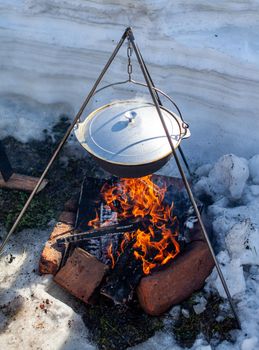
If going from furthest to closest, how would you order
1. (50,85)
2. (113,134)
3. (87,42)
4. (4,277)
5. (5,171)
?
(50,85) < (87,42) < (5,171) < (4,277) < (113,134)

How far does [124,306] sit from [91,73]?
3.46 m

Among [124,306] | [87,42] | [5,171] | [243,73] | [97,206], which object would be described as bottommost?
[124,306]

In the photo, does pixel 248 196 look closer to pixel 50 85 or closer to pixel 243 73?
pixel 243 73

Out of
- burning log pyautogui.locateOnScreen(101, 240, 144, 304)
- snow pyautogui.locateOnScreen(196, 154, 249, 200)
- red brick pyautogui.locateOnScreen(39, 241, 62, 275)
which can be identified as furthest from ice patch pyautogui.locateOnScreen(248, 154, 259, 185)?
red brick pyautogui.locateOnScreen(39, 241, 62, 275)

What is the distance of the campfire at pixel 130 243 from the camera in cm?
391

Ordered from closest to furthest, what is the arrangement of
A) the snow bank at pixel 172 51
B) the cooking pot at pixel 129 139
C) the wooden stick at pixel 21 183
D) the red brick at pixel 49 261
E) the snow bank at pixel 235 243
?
the cooking pot at pixel 129 139 < the snow bank at pixel 235 243 < the red brick at pixel 49 261 < the wooden stick at pixel 21 183 < the snow bank at pixel 172 51

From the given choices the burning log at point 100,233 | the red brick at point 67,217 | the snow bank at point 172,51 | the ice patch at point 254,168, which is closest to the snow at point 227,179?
the ice patch at point 254,168

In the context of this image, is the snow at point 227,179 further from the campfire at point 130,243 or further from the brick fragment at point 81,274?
the brick fragment at point 81,274

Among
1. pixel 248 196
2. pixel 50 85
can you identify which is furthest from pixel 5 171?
pixel 248 196

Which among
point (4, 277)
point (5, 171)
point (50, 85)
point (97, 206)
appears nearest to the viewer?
point (4, 277)

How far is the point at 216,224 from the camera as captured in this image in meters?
4.34

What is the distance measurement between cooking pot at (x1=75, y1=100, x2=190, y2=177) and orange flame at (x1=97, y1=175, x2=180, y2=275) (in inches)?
40.9

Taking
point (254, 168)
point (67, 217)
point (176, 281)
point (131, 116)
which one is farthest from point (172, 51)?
point (176, 281)

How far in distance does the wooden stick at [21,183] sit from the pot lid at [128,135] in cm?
174
